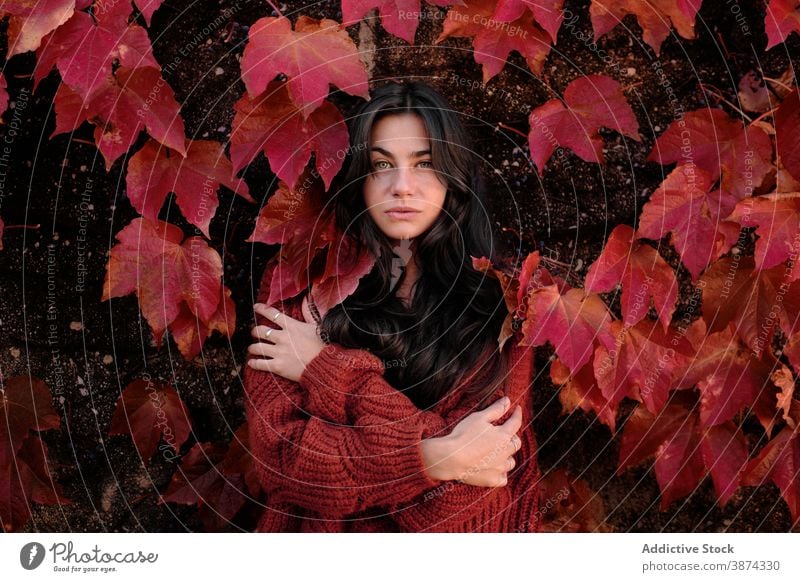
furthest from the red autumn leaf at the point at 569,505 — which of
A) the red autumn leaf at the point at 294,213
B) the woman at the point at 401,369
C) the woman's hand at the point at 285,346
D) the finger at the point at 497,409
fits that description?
the red autumn leaf at the point at 294,213

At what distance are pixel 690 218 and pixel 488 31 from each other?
347 millimetres

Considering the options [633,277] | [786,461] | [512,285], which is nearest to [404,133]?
[512,285]

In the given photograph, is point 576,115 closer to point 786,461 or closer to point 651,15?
point 651,15

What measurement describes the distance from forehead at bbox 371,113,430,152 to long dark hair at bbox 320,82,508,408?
0.16 feet

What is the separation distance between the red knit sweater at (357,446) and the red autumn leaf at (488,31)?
37cm

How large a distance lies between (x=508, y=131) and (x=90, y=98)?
0.57 meters

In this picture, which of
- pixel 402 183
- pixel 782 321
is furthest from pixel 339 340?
pixel 782 321

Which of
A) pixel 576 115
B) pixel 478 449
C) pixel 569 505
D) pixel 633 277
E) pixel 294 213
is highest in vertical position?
pixel 576 115

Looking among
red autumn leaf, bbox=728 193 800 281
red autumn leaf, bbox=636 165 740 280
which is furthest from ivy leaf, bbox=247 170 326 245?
red autumn leaf, bbox=728 193 800 281

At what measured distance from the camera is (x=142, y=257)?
1.15m

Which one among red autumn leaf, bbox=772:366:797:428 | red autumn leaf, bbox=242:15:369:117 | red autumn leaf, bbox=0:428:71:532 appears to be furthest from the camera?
red autumn leaf, bbox=0:428:71:532

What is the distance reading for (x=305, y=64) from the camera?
1036mm

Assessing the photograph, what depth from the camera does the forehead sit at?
3.57 ft

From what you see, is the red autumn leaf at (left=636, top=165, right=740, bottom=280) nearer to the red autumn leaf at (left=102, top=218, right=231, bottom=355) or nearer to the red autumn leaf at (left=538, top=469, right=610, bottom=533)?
the red autumn leaf at (left=538, top=469, right=610, bottom=533)
